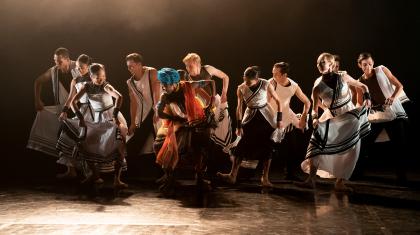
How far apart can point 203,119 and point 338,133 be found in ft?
4.46

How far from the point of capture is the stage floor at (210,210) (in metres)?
4.34

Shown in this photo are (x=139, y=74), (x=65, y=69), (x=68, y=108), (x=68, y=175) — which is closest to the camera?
(x=68, y=108)

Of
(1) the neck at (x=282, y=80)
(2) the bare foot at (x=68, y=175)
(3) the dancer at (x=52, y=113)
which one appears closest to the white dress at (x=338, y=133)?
(1) the neck at (x=282, y=80)

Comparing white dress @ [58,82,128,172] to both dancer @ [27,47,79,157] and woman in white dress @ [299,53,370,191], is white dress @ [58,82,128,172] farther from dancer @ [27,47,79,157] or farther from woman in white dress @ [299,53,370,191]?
woman in white dress @ [299,53,370,191]

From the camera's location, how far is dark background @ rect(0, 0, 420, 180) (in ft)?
28.4

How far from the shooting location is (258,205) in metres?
5.26

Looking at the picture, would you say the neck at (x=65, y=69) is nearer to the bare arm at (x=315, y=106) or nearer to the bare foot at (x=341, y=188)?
the bare arm at (x=315, y=106)

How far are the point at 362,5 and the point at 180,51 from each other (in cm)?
277

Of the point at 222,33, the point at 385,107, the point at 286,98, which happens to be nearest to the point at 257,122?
the point at 286,98

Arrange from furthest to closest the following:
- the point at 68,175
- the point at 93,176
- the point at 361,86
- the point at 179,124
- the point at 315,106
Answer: the point at 68,175 < the point at 93,176 < the point at 315,106 < the point at 361,86 < the point at 179,124

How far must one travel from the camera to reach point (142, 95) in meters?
6.85

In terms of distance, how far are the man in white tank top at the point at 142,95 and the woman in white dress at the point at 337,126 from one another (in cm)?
186

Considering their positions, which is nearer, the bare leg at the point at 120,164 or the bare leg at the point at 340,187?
the bare leg at the point at 340,187

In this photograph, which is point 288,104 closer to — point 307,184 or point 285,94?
point 285,94
